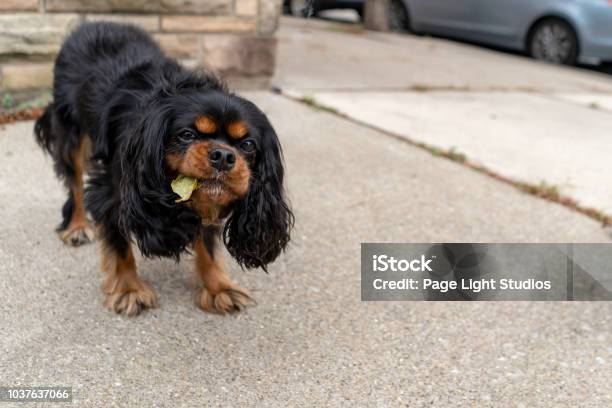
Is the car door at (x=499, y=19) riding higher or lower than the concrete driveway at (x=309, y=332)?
higher

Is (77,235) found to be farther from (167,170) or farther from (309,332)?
(309,332)

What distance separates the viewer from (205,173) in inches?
96.7

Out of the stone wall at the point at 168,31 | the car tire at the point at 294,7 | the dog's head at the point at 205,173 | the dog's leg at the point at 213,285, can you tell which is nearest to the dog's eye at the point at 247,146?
the dog's head at the point at 205,173

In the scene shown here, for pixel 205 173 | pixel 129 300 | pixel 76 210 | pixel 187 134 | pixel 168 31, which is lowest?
pixel 129 300

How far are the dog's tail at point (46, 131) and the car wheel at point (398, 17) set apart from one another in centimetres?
979

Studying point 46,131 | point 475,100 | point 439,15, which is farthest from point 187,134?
point 439,15

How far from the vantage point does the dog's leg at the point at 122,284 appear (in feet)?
9.93

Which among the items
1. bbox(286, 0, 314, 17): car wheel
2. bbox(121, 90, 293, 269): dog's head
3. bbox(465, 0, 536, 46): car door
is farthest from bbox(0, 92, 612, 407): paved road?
bbox(286, 0, 314, 17): car wheel

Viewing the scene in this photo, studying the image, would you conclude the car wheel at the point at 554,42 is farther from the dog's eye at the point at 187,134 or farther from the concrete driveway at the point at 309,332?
the dog's eye at the point at 187,134

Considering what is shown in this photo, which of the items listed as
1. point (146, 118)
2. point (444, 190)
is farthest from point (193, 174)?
point (444, 190)

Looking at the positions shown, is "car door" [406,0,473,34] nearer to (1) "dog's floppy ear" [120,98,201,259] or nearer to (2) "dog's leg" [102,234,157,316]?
(2) "dog's leg" [102,234,157,316]

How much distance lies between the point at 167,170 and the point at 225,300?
2.56 ft

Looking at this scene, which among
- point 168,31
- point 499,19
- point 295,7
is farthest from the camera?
point 295,7

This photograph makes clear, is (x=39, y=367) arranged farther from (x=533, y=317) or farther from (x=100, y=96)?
(x=533, y=317)
